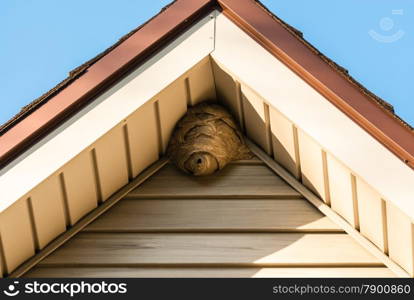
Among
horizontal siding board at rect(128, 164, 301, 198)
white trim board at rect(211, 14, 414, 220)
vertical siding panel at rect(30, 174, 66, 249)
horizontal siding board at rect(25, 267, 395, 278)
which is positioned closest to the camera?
white trim board at rect(211, 14, 414, 220)

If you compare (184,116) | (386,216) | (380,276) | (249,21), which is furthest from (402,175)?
(184,116)

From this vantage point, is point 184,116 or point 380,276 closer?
point 380,276

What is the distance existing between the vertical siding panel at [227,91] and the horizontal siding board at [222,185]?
286 mm

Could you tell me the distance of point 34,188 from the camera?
3.61 m

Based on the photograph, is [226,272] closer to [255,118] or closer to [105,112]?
[255,118]

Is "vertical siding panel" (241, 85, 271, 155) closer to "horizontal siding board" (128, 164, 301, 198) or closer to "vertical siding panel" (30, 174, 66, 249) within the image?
"horizontal siding board" (128, 164, 301, 198)

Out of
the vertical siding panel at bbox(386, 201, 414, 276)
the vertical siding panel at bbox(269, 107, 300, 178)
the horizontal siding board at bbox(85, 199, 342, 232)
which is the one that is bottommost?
the vertical siding panel at bbox(386, 201, 414, 276)

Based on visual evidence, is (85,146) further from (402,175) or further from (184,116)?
(402,175)

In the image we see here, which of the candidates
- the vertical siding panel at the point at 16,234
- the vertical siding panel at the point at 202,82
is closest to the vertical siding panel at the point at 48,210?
the vertical siding panel at the point at 16,234

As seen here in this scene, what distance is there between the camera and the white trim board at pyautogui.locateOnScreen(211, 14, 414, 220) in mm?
3520

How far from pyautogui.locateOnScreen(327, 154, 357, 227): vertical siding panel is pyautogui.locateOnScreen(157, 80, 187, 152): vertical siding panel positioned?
0.84 meters

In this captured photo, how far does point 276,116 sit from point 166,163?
758 millimetres

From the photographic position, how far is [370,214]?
153 inches

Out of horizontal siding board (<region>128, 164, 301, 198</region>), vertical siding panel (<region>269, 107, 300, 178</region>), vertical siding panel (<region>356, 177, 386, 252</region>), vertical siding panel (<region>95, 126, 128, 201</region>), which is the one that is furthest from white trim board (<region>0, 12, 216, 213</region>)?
vertical siding panel (<region>356, 177, 386, 252</region>)
